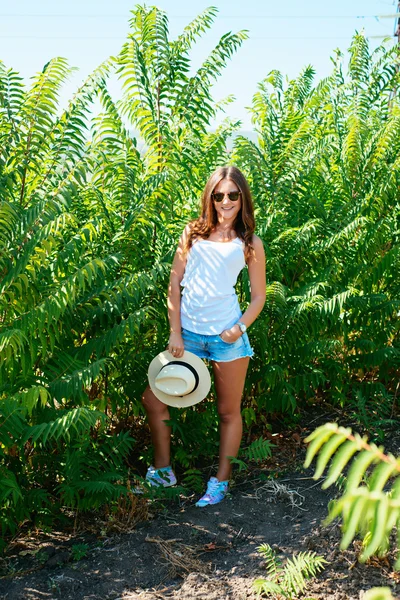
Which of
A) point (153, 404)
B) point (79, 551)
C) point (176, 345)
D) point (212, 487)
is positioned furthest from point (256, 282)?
point (79, 551)

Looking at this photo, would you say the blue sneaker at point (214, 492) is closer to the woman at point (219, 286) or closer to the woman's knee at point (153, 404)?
the woman at point (219, 286)

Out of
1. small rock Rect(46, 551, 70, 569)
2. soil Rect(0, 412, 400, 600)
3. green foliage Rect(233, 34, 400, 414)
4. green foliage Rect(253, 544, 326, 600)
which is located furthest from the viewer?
green foliage Rect(233, 34, 400, 414)

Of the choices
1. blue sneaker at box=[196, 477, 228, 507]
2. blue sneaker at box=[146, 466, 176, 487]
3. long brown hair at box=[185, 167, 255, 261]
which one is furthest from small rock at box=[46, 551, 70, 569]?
long brown hair at box=[185, 167, 255, 261]

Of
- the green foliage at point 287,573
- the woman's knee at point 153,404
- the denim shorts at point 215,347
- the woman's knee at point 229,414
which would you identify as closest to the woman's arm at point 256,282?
the denim shorts at point 215,347

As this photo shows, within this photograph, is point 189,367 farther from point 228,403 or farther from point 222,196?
point 222,196

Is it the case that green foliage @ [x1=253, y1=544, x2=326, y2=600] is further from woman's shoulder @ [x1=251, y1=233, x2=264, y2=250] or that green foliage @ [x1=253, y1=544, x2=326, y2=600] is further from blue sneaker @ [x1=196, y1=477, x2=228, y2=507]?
woman's shoulder @ [x1=251, y1=233, x2=264, y2=250]

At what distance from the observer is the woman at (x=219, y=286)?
3.91 meters

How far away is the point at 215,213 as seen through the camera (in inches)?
158

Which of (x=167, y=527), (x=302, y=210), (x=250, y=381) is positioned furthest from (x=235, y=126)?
(x=167, y=527)

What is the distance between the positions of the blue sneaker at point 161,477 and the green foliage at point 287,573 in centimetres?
89

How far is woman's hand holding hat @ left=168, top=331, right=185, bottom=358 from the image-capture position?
3917 millimetres

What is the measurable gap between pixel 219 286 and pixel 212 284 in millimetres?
40

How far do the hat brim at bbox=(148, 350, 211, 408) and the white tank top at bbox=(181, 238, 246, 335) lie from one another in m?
0.17

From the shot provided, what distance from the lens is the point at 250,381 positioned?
473 cm
